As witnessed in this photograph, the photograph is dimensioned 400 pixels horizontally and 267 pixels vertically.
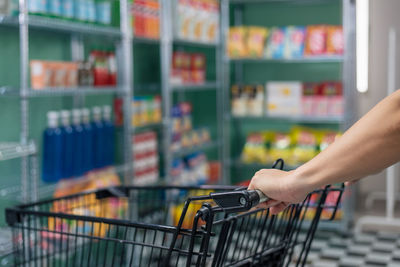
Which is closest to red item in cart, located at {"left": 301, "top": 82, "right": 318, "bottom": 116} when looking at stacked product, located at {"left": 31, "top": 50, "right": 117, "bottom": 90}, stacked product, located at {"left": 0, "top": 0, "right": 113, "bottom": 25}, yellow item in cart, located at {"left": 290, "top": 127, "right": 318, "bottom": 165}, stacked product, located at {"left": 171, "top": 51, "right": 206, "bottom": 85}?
yellow item in cart, located at {"left": 290, "top": 127, "right": 318, "bottom": 165}

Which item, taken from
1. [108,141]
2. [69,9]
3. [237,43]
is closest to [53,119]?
[108,141]

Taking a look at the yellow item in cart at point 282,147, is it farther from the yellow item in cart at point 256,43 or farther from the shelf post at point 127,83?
the shelf post at point 127,83

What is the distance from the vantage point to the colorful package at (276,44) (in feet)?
16.8

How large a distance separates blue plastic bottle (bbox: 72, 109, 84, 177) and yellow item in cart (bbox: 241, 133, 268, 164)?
215 cm

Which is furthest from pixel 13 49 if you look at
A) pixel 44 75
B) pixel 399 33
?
pixel 399 33

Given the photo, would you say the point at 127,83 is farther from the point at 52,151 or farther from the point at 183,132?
the point at 183,132

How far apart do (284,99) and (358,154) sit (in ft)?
13.6

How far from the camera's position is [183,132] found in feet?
15.7

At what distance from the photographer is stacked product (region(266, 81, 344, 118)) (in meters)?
4.98

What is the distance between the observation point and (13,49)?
11.1 feet

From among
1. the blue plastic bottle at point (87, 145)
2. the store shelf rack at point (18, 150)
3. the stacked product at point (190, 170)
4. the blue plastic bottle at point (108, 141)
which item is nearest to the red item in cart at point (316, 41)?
the stacked product at point (190, 170)

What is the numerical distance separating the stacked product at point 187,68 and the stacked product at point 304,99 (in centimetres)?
64

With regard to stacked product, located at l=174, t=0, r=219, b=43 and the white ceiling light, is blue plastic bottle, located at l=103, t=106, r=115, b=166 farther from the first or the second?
the white ceiling light

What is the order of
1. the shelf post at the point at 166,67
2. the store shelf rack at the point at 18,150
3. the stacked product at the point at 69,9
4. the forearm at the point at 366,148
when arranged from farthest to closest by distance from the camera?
the shelf post at the point at 166,67 → the stacked product at the point at 69,9 → the store shelf rack at the point at 18,150 → the forearm at the point at 366,148
